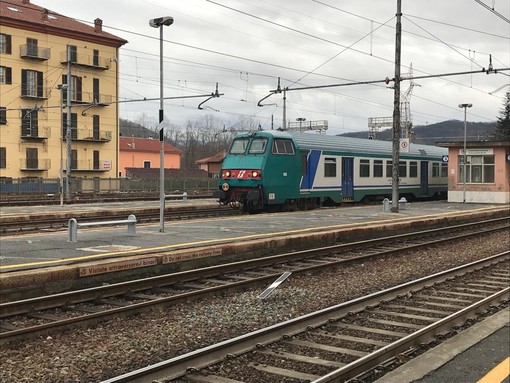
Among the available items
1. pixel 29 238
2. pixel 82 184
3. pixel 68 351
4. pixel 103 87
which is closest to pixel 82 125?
pixel 103 87

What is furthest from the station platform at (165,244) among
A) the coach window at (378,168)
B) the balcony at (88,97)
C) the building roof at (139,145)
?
the building roof at (139,145)

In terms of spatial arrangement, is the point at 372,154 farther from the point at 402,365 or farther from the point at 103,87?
the point at 103,87

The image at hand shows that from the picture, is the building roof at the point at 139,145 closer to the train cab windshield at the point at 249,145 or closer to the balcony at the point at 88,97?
the balcony at the point at 88,97

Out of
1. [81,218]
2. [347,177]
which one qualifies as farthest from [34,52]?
[347,177]

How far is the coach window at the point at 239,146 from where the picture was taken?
22.0m

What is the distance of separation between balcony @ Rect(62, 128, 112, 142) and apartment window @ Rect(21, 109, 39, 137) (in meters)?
2.76

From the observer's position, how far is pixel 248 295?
9344mm

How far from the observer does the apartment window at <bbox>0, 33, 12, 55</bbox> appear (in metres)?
49.4

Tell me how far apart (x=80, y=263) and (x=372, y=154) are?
65.3 feet

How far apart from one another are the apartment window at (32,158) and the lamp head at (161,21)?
4109cm

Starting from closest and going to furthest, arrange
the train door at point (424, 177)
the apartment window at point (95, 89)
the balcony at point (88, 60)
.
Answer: the train door at point (424, 177) → the balcony at point (88, 60) → the apartment window at point (95, 89)

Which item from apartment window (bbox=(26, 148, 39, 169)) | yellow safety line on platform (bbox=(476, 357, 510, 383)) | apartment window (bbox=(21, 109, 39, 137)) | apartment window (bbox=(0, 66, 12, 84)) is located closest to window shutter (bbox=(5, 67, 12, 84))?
apartment window (bbox=(0, 66, 12, 84))

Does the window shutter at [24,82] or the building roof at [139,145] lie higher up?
the window shutter at [24,82]

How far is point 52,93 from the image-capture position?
52781 millimetres
